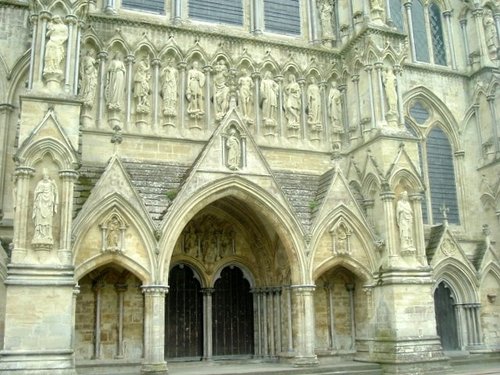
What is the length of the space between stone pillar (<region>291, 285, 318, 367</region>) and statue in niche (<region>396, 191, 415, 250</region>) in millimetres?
3195

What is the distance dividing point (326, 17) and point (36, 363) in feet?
49.7

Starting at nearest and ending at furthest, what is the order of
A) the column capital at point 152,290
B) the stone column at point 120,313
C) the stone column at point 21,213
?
the stone column at point 21,213
the column capital at point 152,290
the stone column at point 120,313

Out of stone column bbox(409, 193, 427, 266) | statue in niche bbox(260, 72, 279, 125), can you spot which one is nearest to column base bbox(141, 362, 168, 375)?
stone column bbox(409, 193, 427, 266)

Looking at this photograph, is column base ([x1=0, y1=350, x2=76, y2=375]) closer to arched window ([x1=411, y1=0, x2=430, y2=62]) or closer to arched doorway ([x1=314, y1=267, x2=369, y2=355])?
arched doorway ([x1=314, y1=267, x2=369, y2=355])

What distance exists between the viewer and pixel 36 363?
13.2 meters

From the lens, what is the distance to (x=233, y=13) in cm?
2097

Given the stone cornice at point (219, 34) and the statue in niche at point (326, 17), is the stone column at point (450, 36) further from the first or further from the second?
the stone cornice at point (219, 34)

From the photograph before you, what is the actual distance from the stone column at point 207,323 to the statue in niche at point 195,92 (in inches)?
219

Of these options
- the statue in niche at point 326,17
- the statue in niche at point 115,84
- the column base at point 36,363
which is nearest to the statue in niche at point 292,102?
the statue in niche at point 326,17

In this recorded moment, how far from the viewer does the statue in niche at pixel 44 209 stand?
45.6 ft

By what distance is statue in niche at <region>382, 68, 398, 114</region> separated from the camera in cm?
1898

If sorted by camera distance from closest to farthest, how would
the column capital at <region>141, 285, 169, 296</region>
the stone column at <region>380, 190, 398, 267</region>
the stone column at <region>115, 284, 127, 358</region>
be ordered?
1. the column capital at <region>141, 285, 169, 296</region>
2. the stone column at <region>115, 284, 127, 358</region>
3. the stone column at <region>380, 190, 398, 267</region>

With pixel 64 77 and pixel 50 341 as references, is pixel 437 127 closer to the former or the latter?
pixel 64 77

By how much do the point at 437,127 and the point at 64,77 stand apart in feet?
46.6
